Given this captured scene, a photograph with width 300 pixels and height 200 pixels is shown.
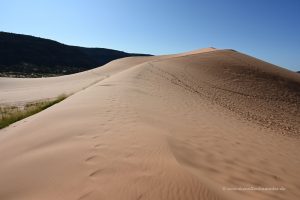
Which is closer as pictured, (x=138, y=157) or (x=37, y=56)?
(x=138, y=157)

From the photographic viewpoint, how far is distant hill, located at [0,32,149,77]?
61541 mm

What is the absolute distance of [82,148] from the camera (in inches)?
189

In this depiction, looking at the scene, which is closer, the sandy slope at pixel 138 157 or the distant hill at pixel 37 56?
the sandy slope at pixel 138 157

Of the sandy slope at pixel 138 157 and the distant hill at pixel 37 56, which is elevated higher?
the sandy slope at pixel 138 157

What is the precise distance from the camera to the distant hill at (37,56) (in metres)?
61.5

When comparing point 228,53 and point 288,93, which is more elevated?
point 228,53

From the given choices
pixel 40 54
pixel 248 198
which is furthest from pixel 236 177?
pixel 40 54

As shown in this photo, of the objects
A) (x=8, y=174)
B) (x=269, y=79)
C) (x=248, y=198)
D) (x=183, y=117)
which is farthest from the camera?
(x=269, y=79)

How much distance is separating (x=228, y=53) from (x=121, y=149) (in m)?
26.3

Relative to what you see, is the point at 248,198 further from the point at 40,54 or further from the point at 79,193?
the point at 40,54

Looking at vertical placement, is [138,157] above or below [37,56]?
Answer: above

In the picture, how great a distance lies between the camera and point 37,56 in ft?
232

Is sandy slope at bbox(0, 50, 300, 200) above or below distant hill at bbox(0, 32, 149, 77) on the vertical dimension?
above

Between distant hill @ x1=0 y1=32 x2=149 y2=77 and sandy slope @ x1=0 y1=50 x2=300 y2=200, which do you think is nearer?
sandy slope @ x1=0 y1=50 x2=300 y2=200
